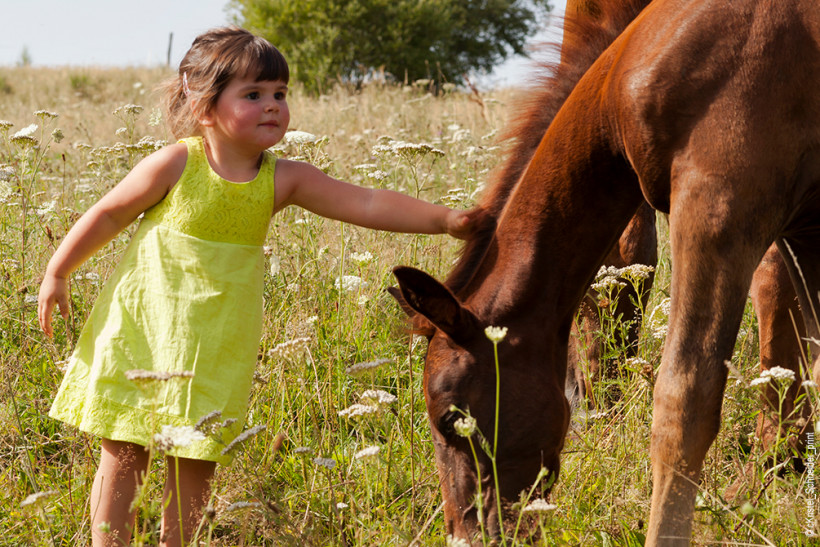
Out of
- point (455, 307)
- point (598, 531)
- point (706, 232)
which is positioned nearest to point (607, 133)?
point (706, 232)

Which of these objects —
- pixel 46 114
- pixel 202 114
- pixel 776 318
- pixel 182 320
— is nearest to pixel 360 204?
pixel 202 114

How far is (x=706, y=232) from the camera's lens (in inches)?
87.8

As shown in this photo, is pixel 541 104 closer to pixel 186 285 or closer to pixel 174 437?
pixel 186 285

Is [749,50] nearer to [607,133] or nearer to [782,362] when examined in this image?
[607,133]

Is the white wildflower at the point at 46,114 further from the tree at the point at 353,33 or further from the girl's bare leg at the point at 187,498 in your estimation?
the tree at the point at 353,33

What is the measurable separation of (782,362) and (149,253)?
259 cm

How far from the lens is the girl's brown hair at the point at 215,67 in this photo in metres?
2.57

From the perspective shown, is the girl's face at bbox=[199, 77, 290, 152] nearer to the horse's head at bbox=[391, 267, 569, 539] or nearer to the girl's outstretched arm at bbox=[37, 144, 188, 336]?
the girl's outstretched arm at bbox=[37, 144, 188, 336]

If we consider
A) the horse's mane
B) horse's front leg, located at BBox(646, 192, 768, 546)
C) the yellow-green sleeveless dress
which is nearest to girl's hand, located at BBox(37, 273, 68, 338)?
the yellow-green sleeveless dress

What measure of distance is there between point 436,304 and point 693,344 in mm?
744

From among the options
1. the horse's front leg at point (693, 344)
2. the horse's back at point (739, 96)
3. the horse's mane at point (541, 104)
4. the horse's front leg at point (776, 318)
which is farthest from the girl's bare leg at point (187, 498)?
the horse's front leg at point (776, 318)

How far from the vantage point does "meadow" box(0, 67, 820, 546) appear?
8.21 ft

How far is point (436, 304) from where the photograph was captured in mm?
2539

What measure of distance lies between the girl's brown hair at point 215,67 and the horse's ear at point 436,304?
754 millimetres
